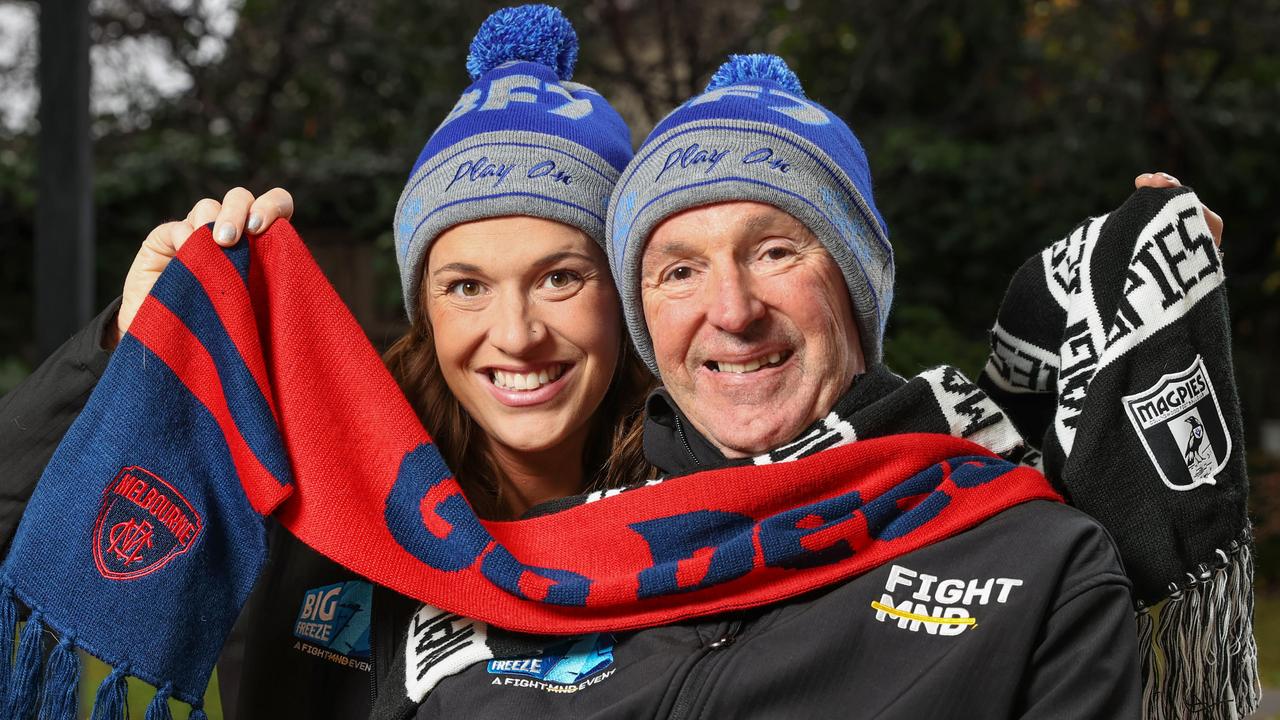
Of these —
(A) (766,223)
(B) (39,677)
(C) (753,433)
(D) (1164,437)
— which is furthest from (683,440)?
(B) (39,677)

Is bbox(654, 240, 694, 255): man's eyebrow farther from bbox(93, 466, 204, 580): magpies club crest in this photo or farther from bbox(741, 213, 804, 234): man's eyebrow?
bbox(93, 466, 204, 580): magpies club crest

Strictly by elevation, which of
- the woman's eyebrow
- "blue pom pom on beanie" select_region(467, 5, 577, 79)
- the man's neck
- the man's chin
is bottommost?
the man's chin

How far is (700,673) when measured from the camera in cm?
217

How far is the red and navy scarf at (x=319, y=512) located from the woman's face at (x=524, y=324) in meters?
0.24

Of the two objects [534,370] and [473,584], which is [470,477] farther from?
[473,584]

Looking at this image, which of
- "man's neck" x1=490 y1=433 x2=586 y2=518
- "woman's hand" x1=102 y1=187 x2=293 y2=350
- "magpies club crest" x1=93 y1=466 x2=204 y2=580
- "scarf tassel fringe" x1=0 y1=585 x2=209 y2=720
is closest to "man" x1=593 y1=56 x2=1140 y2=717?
"man's neck" x1=490 y1=433 x2=586 y2=518

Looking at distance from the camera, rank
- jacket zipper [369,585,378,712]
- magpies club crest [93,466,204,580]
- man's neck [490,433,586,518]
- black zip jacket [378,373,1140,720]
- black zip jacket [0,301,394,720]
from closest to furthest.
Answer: black zip jacket [378,373,1140,720], magpies club crest [93,466,204,580], black zip jacket [0,301,394,720], jacket zipper [369,585,378,712], man's neck [490,433,586,518]

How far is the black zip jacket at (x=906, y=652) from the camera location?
2.01 m

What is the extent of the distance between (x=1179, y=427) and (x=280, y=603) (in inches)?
65.7

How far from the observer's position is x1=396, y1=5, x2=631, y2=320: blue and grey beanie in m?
2.61

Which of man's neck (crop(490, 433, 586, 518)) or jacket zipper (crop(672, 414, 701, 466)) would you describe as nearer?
jacket zipper (crop(672, 414, 701, 466))

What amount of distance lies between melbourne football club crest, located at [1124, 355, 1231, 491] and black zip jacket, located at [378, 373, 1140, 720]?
0.16 m

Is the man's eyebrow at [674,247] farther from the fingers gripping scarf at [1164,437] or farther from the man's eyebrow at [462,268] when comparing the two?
the fingers gripping scarf at [1164,437]

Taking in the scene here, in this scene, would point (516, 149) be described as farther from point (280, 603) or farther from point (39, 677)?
point (39, 677)
